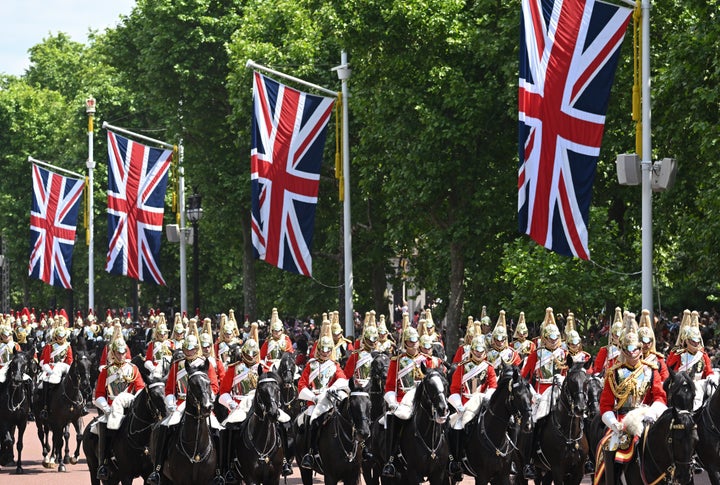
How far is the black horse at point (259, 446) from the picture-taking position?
57.2ft

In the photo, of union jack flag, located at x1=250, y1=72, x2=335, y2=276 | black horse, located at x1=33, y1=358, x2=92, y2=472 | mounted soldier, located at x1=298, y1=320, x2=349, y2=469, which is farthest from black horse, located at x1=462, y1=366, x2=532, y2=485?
union jack flag, located at x1=250, y1=72, x2=335, y2=276

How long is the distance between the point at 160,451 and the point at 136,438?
4.77 ft

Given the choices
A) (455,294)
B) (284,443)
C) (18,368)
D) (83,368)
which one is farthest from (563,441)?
(455,294)

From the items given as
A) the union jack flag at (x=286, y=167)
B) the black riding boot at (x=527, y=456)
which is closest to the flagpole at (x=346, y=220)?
the union jack flag at (x=286, y=167)

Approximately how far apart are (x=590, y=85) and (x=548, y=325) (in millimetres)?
3235

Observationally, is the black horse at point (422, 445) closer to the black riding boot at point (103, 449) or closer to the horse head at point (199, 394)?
the horse head at point (199, 394)

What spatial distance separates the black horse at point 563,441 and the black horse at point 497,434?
112cm

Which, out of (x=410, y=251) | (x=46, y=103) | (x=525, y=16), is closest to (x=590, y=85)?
(x=525, y=16)

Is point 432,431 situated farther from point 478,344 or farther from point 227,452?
point 227,452

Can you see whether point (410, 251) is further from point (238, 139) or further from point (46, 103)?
point (46, 103)

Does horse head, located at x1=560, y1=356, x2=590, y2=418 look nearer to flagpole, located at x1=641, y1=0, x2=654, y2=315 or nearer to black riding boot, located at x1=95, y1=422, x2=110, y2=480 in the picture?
flagpole, located at x1=641, y1=0, x2=654, y2=315

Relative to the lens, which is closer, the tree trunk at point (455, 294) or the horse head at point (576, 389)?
the horse head at point (576, 389)

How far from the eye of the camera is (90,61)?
91562 mm

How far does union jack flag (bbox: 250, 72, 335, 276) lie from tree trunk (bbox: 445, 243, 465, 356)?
950cm
